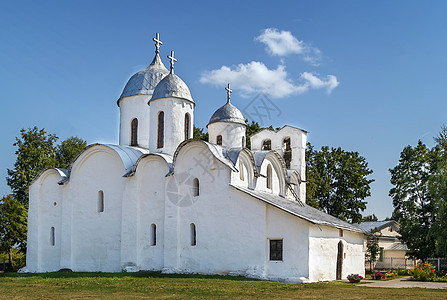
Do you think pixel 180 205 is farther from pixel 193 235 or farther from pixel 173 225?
pixel 193 235

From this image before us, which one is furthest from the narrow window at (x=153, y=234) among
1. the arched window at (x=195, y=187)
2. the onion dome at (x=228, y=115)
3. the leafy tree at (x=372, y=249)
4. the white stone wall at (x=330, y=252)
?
the leafy tree at (x=372, y=249)

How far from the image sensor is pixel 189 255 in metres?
19.5

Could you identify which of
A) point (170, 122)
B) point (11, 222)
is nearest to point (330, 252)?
point (170, 122)

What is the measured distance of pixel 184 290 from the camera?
45.8 feet

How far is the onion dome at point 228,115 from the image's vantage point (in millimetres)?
25625

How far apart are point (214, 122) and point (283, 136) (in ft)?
12.5

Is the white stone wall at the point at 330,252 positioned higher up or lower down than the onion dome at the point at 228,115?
lower down

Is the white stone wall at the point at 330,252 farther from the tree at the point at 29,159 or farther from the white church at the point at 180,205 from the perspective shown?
the tree at the point at 29,159

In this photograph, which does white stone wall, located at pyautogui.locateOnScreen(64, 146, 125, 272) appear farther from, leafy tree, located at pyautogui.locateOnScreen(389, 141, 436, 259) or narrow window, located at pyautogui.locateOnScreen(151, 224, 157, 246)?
leafy tree, located at pyautogui.locateOnScreen(389, 141, 436, 259)

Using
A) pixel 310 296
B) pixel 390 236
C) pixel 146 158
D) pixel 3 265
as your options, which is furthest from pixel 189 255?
pixel 390 236

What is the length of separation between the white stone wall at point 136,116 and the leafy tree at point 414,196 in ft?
58.0

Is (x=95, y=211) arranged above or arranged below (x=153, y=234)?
above

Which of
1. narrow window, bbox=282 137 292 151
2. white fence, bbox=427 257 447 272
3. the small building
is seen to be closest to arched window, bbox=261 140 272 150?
narrow window, bbox=282 137 292 151

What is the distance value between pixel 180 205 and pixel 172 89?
19.5 feet
